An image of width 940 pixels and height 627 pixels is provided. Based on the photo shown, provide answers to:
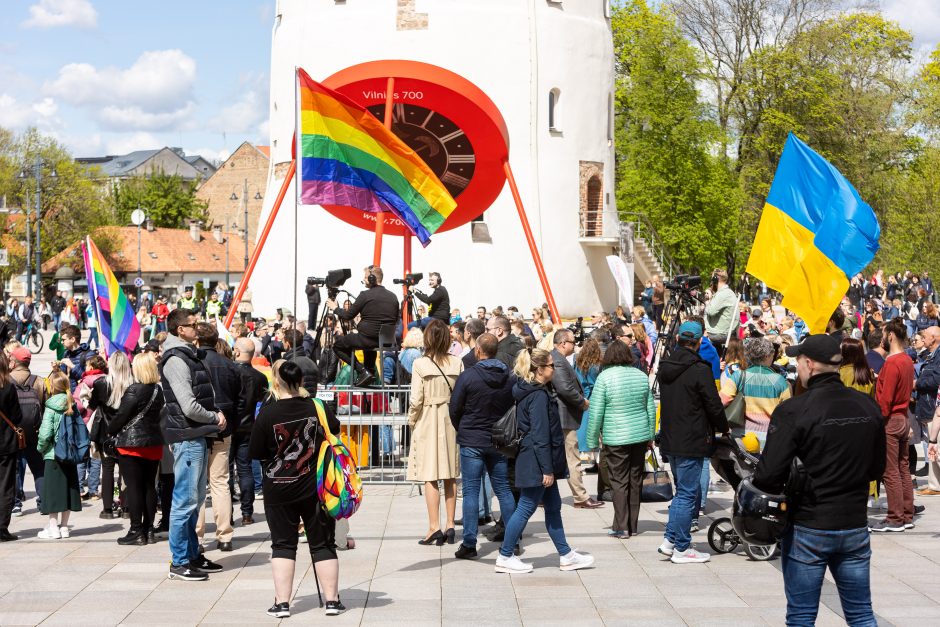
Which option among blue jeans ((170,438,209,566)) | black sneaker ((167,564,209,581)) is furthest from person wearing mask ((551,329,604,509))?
black sneaker ((167,564,209,581))

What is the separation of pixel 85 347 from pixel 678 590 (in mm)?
9002

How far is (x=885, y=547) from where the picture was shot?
1041 centimetres

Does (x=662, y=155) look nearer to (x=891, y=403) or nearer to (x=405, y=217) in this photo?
(x=405, y=217)

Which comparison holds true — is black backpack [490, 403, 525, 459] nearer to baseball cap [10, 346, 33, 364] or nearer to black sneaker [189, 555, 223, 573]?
black sneaker [189, 555, 223, 573]

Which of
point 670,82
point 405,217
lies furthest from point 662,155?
point 405,217

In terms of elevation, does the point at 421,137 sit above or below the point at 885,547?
above

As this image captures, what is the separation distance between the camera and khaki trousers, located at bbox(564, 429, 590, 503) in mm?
12555

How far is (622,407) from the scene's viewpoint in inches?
428

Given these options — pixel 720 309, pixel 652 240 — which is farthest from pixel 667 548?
pixel 652 240

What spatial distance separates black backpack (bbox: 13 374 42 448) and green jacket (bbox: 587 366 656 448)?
209 inches

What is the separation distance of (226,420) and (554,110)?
1117 inches

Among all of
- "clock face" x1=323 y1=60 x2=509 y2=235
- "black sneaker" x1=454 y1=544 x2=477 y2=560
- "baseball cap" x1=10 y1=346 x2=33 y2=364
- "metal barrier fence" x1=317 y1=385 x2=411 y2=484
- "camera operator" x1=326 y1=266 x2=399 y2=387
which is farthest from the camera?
"clock face" x1=323 y1=60 x2=509 y2=235

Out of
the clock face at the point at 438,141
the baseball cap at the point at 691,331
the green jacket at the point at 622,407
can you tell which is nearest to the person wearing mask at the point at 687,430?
the baseball cap at the point at 691,331

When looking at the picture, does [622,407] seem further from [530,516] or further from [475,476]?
[530,516]
